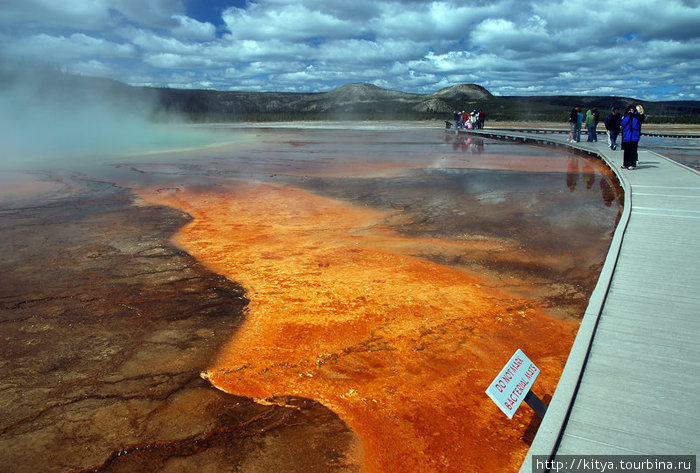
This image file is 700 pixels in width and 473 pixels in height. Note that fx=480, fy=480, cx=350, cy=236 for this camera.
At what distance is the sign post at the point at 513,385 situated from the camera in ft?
7.31

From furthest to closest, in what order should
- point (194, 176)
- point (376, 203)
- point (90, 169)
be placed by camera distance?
point (90, 169)
point (194, 176)
point (376, 203)

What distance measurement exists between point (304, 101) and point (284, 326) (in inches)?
4443

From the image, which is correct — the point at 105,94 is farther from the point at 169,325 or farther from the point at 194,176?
the point at 169,325

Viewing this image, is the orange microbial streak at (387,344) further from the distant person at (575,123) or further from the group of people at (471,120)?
the group of people at (471,120)

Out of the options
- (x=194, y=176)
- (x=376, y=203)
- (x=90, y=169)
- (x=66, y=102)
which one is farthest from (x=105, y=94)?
(x=376, y=203)

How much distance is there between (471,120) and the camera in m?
31.9

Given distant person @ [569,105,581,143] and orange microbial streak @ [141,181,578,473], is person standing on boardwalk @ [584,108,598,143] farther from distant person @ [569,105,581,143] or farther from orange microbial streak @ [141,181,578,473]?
orange microbial streak @ [141,181,578,473]

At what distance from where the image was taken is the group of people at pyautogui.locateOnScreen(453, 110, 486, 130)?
3120cm

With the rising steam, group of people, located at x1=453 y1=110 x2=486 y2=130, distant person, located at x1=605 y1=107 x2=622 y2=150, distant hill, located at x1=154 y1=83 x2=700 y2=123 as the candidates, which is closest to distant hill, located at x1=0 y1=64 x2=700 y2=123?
distant hill, located at x1=154 y1=83 x2=700 y2=123

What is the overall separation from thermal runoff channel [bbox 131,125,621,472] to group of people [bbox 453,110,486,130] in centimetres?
2110

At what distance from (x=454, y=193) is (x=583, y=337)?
7.21 meters

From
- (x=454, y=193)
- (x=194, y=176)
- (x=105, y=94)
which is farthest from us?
(x=105, y=94)

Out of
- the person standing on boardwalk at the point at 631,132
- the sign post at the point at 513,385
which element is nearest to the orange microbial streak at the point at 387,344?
the sign post at the point at 513,385

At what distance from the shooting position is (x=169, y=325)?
4379 mm
